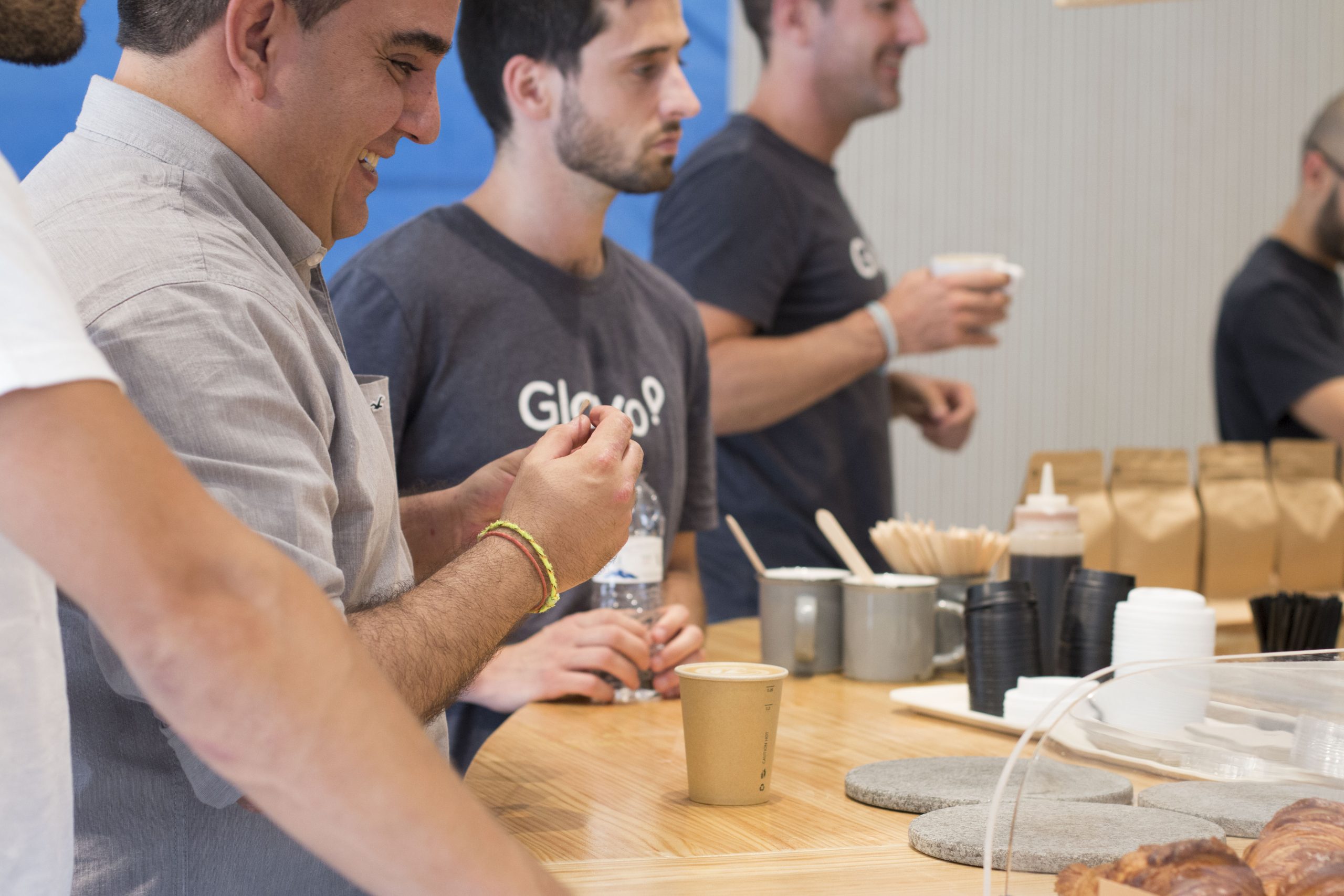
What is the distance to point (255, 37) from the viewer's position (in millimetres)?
950

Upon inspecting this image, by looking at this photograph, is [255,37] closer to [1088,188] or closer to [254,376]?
[254,376]

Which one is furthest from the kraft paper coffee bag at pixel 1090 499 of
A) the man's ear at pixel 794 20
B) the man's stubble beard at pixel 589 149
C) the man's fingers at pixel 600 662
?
the man's ear at pixel 794 20

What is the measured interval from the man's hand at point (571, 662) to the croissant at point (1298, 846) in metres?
0.77

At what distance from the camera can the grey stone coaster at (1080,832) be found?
2.56 feet

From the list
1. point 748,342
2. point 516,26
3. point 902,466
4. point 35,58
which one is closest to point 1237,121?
point 902,466

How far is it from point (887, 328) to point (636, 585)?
979 millimetres

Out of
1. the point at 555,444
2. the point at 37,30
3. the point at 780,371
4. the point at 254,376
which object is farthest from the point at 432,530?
the point at 780,371

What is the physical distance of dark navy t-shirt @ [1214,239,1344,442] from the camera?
2.83 m

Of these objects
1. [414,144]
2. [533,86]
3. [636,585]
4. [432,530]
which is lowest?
[636,585]

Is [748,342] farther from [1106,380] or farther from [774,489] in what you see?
[1106,380]

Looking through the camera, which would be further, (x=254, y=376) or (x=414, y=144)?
(x=414, y=144)

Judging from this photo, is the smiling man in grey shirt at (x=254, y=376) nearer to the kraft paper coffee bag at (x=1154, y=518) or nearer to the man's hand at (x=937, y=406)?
the kraft paper coffee bag at (x=1154, y=518)

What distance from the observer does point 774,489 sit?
2.50 m

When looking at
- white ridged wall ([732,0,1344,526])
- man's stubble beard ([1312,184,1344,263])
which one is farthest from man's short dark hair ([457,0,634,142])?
white ridged wall ([732,0,1344,526])
